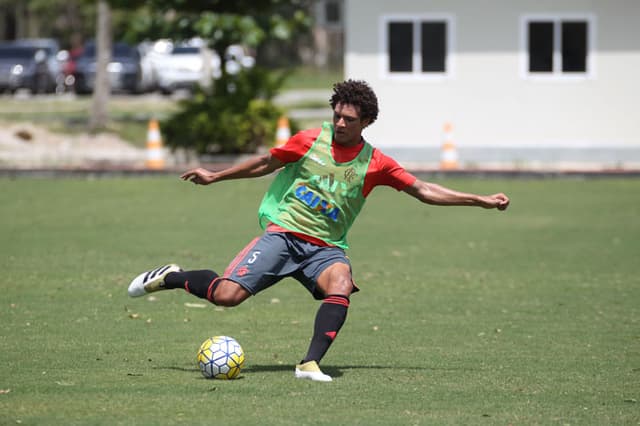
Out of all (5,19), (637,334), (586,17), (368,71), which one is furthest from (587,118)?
(5,19)

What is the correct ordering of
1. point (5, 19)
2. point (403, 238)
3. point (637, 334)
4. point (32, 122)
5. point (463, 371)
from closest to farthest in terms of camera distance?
point (463, 371), point (637, 334), point (403, 238), point (32, 122), point (5, 19)

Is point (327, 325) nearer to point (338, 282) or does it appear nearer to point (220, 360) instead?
point (338, 282)

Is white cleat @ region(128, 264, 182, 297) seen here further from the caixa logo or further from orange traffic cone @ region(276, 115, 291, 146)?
orange traffic cone @ region(276, 115, 291, 146)

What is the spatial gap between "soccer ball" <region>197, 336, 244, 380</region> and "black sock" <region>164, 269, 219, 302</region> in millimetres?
407

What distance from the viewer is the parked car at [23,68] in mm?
46188

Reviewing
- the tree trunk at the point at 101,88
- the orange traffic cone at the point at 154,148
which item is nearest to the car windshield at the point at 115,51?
the tree trunk at the point at 101,88

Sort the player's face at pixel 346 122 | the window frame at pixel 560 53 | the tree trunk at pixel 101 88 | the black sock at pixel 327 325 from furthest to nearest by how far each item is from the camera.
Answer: the tree trunk at pixel 101 88 → the window frame at pixel 560 53 → the player's face at pixel 346 122 → the black sock at pixel 327 325

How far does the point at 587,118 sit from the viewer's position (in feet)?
90.8

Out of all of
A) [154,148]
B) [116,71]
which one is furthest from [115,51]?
[154,148]

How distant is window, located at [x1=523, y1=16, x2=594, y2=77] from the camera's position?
27859 mm

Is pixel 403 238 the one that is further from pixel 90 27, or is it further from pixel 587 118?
pixel 90 27

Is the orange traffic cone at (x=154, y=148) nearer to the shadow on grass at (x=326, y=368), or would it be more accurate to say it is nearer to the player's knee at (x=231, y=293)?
the shadow on grass at (x=326, y=368)

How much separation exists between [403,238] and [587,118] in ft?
40.2

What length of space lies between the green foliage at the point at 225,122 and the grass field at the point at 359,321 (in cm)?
628
